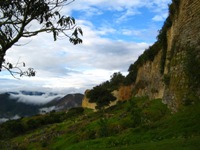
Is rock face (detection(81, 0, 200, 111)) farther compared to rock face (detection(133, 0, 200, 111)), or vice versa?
rock face (detection(133, 0, 200, 111))

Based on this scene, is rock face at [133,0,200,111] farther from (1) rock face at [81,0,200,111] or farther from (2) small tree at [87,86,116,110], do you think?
(2) small tree at [87,86,116,110]

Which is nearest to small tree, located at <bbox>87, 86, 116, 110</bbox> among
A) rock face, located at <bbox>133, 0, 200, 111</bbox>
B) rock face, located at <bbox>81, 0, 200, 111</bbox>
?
rock face, located at <bbox>81, 0, 200, 111</bbox>

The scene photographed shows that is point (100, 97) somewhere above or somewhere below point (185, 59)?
below

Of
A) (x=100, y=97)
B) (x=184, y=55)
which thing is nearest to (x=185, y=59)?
(x=184, y=55)

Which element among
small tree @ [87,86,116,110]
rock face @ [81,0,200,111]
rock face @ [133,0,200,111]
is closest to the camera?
rock face @ [81,0,200,111]

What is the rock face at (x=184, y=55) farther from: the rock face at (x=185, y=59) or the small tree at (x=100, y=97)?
the small tree at (x=100, y=97)

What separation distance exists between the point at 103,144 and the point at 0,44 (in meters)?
14.5

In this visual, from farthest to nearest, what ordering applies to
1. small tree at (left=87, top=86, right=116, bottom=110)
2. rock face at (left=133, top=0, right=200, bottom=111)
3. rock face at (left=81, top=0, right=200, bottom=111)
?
small tree at (left=87, top=86, right=116, bottom=110)
rock face at (left=133, top=0, right=200, bottom=111)
rock face at (left=81, top=0, right=200, bottom=111)

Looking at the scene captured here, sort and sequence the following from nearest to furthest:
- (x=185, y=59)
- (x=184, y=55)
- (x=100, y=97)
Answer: (x=185, y=59)
(x=184, y=55)
(x=100, y=97)

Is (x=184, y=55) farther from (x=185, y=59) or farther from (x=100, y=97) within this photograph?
(x=100, y=97)

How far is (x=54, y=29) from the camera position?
16.5m

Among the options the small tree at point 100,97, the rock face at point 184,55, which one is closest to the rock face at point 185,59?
the rock face at point 184,55

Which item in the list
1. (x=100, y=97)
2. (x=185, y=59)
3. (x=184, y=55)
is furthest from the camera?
(x=100, y=97)

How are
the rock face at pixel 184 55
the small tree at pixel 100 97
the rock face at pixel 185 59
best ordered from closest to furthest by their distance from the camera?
the rock face at pixel 185 59, the rock face at pixel 184 55, the small tree at pixel 100 97
